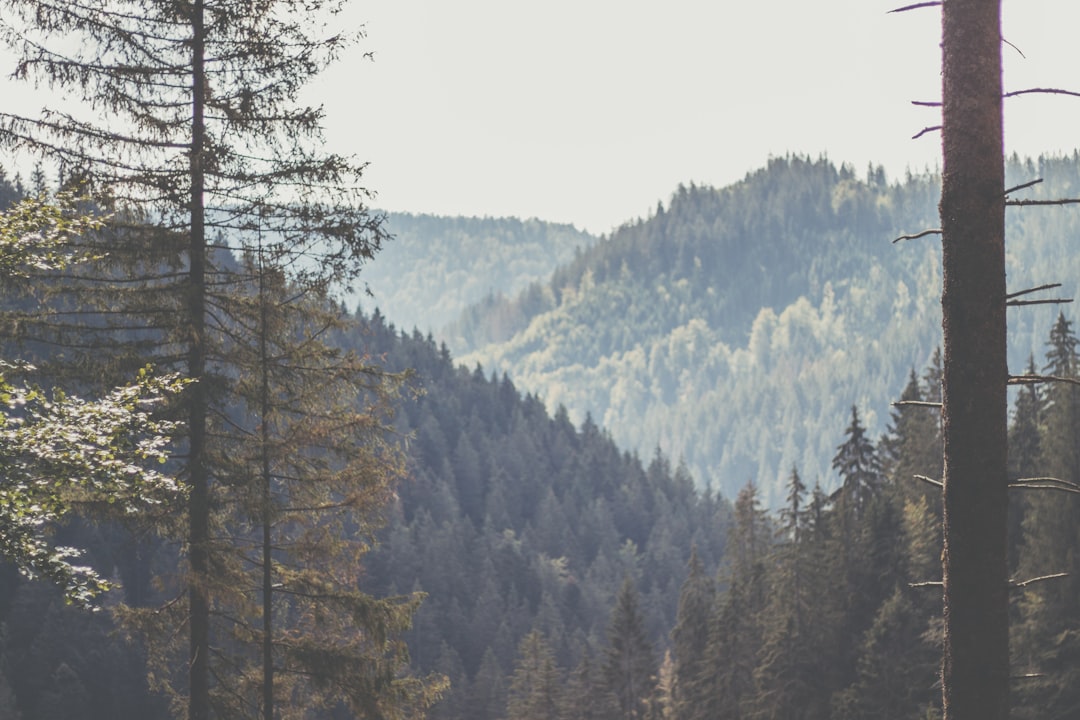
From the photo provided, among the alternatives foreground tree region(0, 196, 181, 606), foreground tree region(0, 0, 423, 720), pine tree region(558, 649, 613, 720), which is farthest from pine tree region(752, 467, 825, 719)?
foreground tree region(0, 196, 181, 606)

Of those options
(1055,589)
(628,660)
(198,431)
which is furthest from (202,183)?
(628,660)

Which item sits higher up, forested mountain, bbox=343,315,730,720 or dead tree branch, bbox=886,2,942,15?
dead tree branch, bbox=886,2,942,15

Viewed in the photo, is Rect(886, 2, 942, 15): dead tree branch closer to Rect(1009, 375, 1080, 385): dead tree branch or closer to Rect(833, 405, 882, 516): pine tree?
Rect(1009, 375, 1080, 385): dead tree branch

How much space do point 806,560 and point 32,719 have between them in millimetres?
58408

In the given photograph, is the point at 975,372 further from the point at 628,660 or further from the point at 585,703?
the point at 585,703

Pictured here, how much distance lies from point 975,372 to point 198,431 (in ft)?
28.5

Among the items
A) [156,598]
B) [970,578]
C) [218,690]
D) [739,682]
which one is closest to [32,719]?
[156,598]

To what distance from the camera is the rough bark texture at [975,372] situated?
6.36 meters

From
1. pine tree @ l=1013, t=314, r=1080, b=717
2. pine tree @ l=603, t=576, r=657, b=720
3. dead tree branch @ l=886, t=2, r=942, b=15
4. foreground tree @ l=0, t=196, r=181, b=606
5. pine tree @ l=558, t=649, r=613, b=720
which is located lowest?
pine tree @ l=558, t=649, r=613, b=720

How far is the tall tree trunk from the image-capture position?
12047mm

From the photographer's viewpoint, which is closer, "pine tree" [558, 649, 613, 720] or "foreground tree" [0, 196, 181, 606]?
"foreground tree" [0, 196, 181, 606]

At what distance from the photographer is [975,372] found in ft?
21.0

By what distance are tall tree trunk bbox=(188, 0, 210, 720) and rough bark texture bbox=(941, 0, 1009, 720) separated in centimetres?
817

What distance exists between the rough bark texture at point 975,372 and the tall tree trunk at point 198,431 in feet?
26.8
